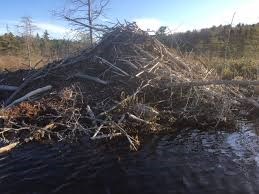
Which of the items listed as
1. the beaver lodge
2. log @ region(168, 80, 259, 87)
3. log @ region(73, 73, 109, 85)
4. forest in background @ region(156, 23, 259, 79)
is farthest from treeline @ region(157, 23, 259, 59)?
log @ region(168, 80, 259, 87)

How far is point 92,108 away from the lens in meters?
11.3

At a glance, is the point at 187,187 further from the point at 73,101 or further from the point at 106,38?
the point at 106,38

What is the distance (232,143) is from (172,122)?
7.15 feet

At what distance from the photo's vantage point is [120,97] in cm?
1169

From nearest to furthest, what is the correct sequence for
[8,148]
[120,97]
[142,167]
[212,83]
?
[142,167] < [8,148] < [212,83] < [120,97]

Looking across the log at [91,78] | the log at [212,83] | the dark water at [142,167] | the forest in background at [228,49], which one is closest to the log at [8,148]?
the dark water at [142,167]

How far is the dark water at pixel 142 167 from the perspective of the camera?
664 cm

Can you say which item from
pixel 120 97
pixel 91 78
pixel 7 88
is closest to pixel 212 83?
pixel 120 97

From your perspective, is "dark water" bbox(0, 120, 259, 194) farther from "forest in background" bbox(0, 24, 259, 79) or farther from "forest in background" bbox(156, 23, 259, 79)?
"forest in background" bbox(156, 23, 259, 79)

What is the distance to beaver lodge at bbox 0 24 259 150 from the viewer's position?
1001 cm

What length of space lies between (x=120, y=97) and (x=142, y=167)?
4396 millimetres

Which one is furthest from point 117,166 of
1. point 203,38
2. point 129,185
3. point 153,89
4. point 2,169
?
point 203,38

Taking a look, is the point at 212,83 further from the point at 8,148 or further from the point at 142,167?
the point at 8,148

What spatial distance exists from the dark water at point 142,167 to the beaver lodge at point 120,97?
649 mm
